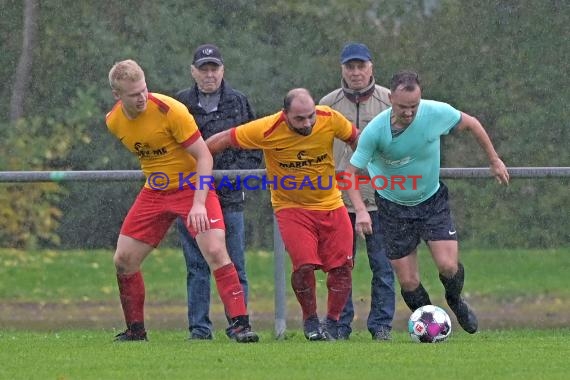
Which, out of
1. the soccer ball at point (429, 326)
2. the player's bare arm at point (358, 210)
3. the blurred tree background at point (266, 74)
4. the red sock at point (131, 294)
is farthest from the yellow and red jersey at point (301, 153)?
the blurred tree background at point (266, 74)

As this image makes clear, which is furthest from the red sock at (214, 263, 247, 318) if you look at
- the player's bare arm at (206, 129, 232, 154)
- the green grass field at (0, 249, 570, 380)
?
the player's bare arm at (206, 129, 232, 154)

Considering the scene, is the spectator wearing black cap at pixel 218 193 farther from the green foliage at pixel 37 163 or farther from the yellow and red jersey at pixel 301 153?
the green foliage at pixel 37 163

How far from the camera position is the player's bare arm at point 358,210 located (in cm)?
907

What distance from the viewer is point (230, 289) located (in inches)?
364

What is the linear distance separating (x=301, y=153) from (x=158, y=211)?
990mm

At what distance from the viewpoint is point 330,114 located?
942 cm

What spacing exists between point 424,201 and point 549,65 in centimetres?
793

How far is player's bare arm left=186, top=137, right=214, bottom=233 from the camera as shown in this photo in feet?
29.7

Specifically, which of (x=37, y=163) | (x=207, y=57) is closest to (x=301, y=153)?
(x=207, y=57)

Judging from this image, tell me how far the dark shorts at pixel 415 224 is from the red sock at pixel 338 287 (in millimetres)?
341

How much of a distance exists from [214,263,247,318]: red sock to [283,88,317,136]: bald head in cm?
A: 98

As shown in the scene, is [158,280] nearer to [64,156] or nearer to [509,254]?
[64,156]

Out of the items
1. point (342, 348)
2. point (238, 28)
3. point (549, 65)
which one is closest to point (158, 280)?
point (238, 28)

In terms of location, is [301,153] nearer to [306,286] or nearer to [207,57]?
[306,286]
